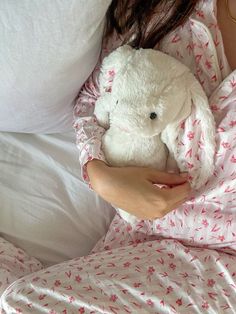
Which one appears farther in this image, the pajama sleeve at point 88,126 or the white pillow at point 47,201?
the white pillow at point 47,201

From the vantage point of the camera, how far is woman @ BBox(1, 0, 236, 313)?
870mm

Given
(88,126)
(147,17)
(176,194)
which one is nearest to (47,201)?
(88,126)

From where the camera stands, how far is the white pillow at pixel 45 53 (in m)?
0.82

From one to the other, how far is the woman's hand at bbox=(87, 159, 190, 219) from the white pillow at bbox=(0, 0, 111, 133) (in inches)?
6.6

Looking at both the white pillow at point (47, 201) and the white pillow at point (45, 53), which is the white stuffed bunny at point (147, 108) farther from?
the white pillow at point (47, 201)

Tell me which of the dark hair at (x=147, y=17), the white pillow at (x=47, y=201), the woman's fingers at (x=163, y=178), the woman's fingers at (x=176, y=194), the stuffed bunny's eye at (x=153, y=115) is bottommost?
the white pillow at (x=47, y=201)

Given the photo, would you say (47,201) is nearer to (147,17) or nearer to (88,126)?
(88,126)

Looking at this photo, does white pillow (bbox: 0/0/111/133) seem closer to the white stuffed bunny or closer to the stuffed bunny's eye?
the white stuffed bunny

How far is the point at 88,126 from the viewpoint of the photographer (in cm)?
96

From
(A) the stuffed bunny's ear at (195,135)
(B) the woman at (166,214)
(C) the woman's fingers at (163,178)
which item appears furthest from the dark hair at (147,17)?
(C) the woman's fingers at (163,178)

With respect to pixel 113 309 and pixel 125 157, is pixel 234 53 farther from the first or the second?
pixel 113 309

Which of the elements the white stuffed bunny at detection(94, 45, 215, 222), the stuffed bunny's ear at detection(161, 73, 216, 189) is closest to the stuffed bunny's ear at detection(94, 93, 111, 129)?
the white stuffed bunny at detection(94, 45, 215, 222)

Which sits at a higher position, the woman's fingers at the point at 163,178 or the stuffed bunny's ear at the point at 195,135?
the stuffed bunny's ear at the point at 195,135

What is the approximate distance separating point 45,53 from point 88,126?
0.16m
